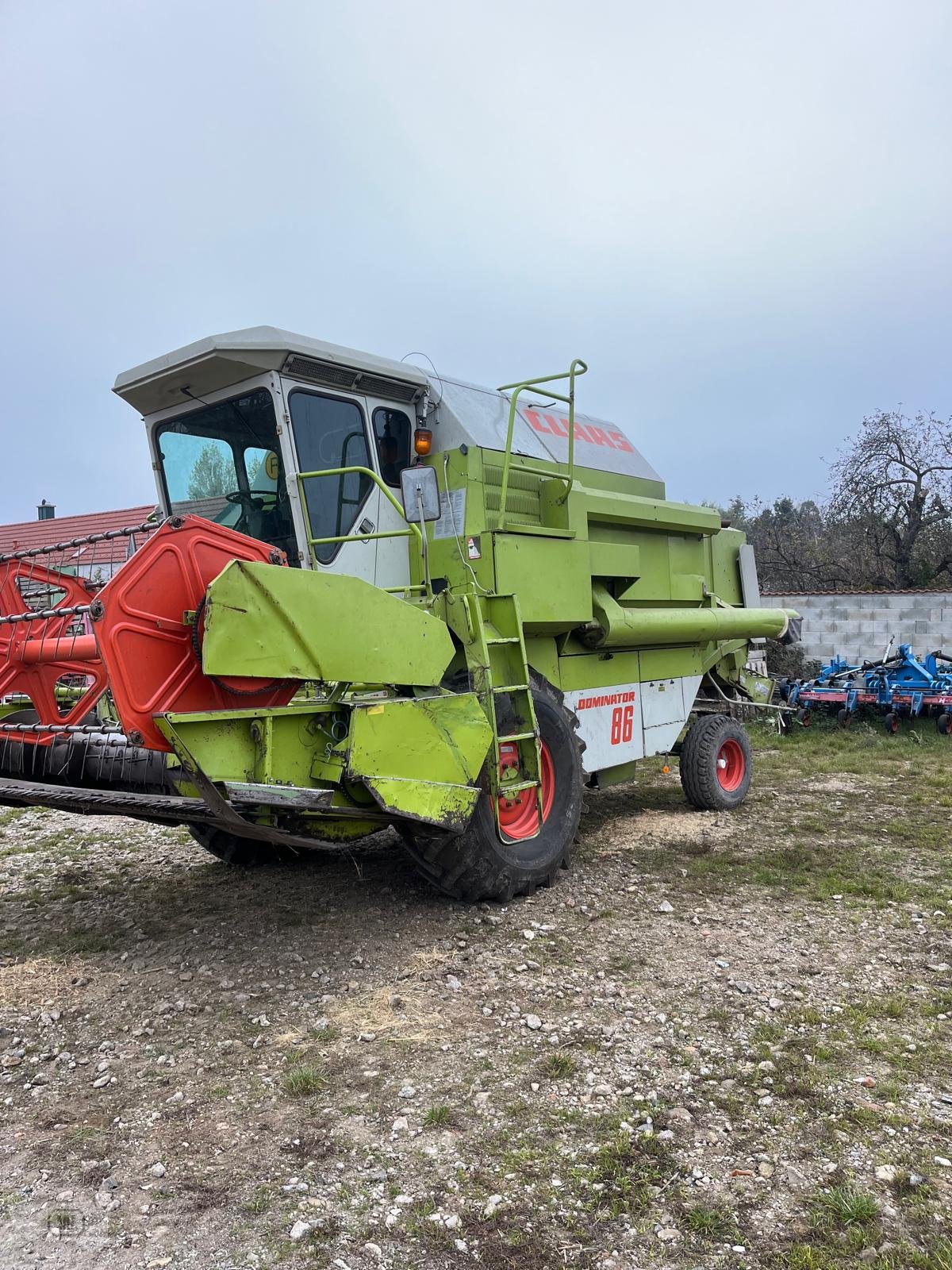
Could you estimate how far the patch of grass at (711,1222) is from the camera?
2.34 m

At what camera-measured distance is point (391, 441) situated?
559cm

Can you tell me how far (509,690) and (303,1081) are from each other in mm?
2226

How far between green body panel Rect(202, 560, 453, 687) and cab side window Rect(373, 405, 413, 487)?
56.3 inches

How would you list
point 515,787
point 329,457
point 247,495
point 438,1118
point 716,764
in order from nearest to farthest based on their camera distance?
point 438,1118, point 515,787, point 329,457, point 247,495, point 716,764

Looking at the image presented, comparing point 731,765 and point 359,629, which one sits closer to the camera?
point 359,629

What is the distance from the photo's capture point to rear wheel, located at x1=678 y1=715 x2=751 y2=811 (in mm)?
7316

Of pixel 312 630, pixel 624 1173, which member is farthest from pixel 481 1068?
pixel 312 630

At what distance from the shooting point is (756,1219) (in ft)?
7.85

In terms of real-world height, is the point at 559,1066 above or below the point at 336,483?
below

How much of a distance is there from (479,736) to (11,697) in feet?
7.51

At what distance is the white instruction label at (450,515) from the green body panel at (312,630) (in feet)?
3.65

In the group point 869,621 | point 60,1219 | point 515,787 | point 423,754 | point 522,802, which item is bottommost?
point 60,1219

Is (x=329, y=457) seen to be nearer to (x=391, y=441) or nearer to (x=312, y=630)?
(x=391, y=441)

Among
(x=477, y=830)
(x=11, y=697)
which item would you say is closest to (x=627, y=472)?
(x=477, y=830)
